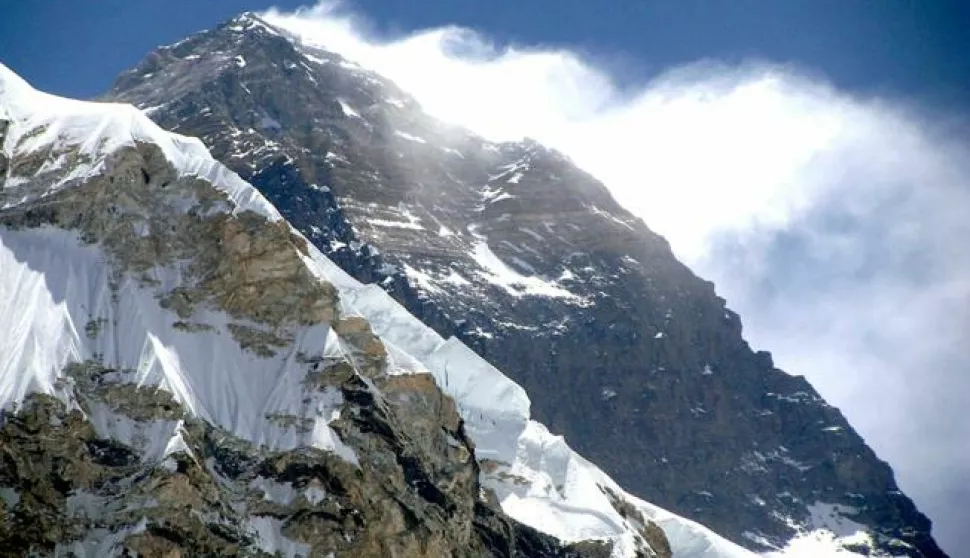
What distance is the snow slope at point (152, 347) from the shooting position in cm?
Result: 9956

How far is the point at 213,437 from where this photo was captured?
99625 mm

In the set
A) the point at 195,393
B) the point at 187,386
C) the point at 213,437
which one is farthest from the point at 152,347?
the point at 213,437

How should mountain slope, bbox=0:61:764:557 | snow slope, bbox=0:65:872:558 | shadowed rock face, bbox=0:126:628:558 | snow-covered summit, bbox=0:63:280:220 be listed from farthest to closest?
snow-covered summit, bbox=0:63:280:220, snow slope, bbox=0:65:872:558, mountain slope, bbox=0:61:764:557, shadowed rock face, bbox=0:126:628:558

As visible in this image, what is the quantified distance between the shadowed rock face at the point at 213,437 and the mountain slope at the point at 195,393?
0.49ft

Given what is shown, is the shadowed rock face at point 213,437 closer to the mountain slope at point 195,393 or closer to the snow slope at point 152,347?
the mountain slope at point 195,393

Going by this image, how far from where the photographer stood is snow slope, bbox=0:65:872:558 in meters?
99.6

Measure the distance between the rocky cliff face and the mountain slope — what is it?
158 millimetres

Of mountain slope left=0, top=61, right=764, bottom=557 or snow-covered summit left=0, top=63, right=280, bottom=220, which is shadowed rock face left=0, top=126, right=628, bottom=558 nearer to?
mountain slope left=0, top=61, right=764, bottom=557

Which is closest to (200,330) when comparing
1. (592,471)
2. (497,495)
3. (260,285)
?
(260,285)

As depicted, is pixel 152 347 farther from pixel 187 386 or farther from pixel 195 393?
pixel 195 393

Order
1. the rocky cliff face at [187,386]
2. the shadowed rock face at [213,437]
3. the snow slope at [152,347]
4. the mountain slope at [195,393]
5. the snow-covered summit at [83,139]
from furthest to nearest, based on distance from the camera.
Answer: the snow-covered summit at [83,139], the snow slope at [152,347], the mountain slope at [195,393], the rocky cliff face at [187,386], the shadowed rock face at [213,437]

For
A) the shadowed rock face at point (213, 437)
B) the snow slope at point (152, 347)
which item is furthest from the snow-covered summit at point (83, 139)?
the shadowed rock face at point (213, 437)

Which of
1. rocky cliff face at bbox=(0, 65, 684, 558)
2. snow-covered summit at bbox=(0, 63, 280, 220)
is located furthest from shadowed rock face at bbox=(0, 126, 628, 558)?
snow-covered summit at bbox=(0, 63, 280, 220)

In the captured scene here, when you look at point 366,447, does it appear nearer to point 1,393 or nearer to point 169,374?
point 169,374
